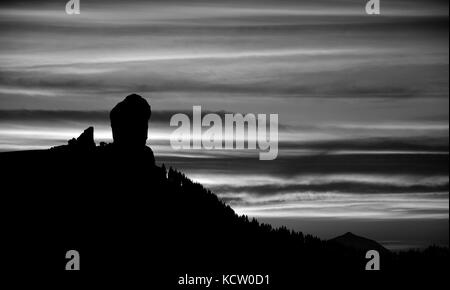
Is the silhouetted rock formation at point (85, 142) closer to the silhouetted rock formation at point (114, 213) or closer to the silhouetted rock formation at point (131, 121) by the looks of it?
the silhouetted rock formation at point (114, 213)

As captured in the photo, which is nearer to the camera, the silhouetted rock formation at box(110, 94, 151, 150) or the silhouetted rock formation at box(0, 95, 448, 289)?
the silhouetted rock formation at box(110, 94, 151, 150)

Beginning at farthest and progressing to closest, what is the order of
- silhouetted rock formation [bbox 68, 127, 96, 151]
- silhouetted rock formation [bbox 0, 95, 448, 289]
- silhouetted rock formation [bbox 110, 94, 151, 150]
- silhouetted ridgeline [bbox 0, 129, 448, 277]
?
silhouetted rock formation [bbox 68, 127, 96, 151], silhouetted ridgeline [bbox 0, 129, 448, 277], silhouetted rock formation [bbox 0, 95, 448, 289], silhouetted rock formation [bbox 110, 94, 151, 150]

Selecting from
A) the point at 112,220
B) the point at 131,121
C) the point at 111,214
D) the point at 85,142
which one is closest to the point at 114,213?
the point at 111,214

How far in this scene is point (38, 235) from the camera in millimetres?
140500

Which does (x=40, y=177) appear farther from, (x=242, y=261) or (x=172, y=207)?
(x=242, y=261)

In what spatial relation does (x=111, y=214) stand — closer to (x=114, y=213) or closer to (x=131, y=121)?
(x=114, y=213)

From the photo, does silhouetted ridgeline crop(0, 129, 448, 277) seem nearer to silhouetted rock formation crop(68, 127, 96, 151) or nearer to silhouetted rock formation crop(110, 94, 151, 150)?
silhouetted rock formation crop(68, 127, 96, 151)

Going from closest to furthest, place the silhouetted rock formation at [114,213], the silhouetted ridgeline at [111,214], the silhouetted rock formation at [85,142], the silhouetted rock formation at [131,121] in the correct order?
1. the silhouetted rock formation at [131,121]
2. the silhouetted rock formation at [114,213]
3. the silhouetted ridgeline at [111,214]
4. the silhouetted rock formation at [85,142]

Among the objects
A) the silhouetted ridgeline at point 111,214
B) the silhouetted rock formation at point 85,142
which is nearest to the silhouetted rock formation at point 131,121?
the silhouetted ridgeline at point 111,214

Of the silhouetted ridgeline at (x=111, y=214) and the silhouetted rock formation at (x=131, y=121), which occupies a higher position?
the silhouetted rock formation at (x=131, y=121)

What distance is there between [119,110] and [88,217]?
72.1 ft

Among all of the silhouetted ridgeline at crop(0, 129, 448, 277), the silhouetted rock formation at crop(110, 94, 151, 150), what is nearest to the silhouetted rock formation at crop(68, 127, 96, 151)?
the silhouetted ridgeline at crop(0, 129, 448, 277)
